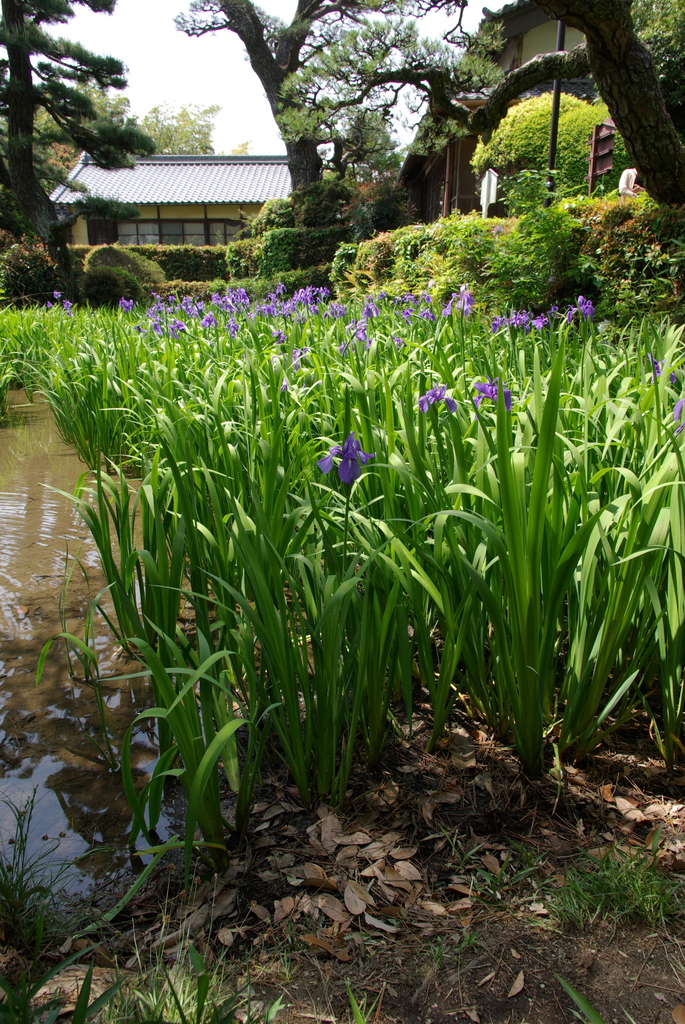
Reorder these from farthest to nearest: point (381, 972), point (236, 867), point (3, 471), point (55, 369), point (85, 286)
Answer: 1. point (85, 286)
2. point (55, 369)
3. point (3, 471)
4. point (236, 867)
5. point (381, 972)

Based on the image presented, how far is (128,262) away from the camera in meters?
19.7

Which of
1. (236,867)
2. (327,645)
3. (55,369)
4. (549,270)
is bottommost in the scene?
(236,867)

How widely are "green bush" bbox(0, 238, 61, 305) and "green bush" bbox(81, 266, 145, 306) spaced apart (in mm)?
1512

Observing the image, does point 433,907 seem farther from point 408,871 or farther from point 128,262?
point 128,262

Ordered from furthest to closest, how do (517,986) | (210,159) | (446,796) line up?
1. (210,159)
2. (446,796)
3. (517,986)

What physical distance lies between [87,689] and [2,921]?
80 cm

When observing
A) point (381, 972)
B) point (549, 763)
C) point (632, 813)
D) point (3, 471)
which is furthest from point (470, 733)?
point (3, 471)

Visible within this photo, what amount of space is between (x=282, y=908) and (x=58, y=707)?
91 cm

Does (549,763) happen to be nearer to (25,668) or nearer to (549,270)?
(25,668)

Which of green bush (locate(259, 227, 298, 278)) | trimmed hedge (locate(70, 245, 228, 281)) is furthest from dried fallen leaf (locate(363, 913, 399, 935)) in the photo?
trimmed hedge (locate(70, 245, 228, 281))

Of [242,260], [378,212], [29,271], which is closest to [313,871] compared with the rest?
[29,271]

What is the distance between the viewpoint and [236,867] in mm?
1221

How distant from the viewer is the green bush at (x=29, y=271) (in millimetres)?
11797

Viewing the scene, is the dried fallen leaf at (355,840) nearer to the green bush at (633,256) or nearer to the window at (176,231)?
the green bush at (633,256)
